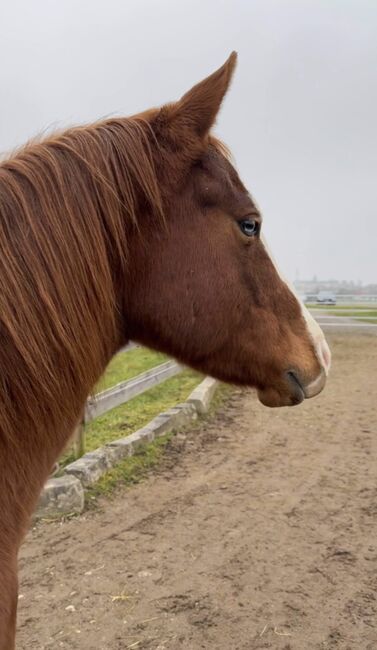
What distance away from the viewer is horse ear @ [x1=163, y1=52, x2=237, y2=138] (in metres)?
1.46

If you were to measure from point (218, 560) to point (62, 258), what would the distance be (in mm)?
2668

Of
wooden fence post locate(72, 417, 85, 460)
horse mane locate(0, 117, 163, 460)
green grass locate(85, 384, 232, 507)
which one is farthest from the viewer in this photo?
wooden fence post locate(72, 417, 85, 460)

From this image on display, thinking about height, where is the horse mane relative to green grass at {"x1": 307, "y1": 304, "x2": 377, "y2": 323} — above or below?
above

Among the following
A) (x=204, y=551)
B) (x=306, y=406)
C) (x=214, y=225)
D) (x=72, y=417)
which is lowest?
(x=306, y=406)

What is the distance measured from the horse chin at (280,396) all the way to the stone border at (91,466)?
6.34 ft

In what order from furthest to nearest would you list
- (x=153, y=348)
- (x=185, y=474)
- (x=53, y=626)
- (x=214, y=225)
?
(x=185, y=474) → (x=53, y=626) → (x=153, y=348) → (x=214, y=225)

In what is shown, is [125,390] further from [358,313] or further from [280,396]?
[358,313]

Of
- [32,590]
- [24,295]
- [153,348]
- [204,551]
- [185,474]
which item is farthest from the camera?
[185,474]

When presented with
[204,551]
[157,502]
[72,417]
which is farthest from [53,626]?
[72,417]

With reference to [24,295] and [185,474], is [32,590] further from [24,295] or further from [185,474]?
[24,295]

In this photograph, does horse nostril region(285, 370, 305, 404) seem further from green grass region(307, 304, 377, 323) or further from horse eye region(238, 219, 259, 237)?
green grass region(307, 304, 377, 323)

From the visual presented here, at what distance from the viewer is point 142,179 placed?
1460 millimetres

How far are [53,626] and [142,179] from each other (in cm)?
240

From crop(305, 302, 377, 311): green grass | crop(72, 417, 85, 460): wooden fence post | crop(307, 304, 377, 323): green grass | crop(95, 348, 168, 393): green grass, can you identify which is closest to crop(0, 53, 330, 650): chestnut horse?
crop(72, 417, 85, 460): wooden fence post
